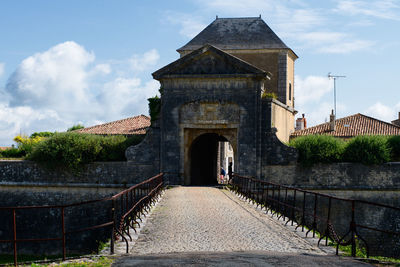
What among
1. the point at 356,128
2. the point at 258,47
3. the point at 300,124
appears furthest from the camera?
the point at 300,124

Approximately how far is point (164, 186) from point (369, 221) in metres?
8.91

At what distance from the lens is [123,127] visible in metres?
32.4

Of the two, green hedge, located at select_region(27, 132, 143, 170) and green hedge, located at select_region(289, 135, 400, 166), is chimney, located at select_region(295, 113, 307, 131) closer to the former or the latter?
green hedge, located at select_region(289, 135, 400, 166)

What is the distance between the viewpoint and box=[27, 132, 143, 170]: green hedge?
2275 cm

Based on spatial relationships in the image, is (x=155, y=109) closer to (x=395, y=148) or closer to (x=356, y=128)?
(x=395, y=148)

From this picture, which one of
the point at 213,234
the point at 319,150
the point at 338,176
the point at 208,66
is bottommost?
the point at 213,234

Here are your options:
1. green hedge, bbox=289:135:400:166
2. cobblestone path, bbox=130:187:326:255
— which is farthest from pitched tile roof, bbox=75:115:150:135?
cobblestone path, bbox=130:187:326:255

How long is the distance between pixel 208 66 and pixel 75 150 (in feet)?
22.8

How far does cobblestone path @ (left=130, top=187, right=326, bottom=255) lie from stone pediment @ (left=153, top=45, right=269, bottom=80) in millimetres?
8096

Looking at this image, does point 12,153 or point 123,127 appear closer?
point 12,153

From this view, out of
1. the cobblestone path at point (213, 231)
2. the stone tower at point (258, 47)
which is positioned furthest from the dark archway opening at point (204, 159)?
the cobblestone path at point (213, 231)

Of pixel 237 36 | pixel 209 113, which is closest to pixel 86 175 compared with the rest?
pixel 209 113

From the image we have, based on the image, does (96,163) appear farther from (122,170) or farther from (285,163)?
(285,163)

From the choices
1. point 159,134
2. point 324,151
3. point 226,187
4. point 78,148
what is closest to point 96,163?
point 78,148
